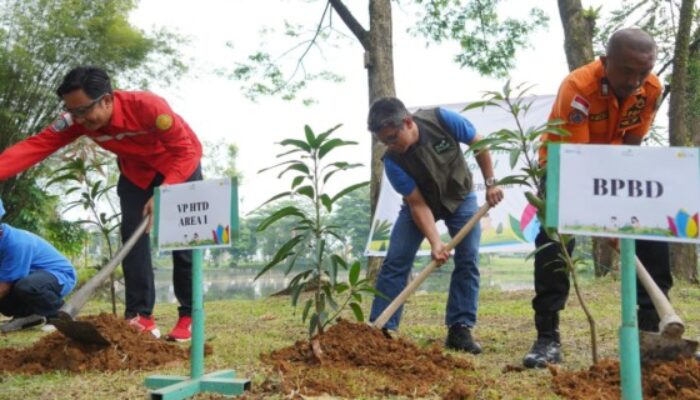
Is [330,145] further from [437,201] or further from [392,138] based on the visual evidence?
[437,201]

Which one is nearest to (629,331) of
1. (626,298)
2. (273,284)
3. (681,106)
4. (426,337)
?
(626,298)

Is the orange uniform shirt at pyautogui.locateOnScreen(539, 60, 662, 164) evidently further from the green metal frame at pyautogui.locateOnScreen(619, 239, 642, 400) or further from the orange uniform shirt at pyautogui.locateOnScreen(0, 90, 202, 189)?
the orange uniform shirt at pyautogui.locateOnScreen(0, 90, 202, 189)

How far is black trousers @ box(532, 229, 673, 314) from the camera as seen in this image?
260 centimetres

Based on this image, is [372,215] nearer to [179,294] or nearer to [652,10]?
[179,294]

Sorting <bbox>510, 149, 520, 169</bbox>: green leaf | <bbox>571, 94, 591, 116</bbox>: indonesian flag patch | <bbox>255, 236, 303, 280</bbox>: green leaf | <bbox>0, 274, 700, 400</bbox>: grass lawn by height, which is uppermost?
<bbox>571, 94, 591, 116</bbox>: indonesian flag patch

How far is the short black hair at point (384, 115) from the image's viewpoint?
277 centimetres

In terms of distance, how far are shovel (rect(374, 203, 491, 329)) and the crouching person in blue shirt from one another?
198cm

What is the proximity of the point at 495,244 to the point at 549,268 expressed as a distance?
378 centimetres

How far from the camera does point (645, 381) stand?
2002mm

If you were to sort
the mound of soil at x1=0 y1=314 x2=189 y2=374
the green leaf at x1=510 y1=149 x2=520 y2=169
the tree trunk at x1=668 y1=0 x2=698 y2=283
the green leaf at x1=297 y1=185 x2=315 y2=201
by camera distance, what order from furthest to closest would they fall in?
the tree trunk at x1=668 y1=0 x2=698 y2=283, the mound of soil at x1=0 y1=314 x2=189 y2=374, the green leaf at x1=297 y1=185 x2=315 y2=201, the green leaf at x1=510 y1=149 x2=520 y2=169

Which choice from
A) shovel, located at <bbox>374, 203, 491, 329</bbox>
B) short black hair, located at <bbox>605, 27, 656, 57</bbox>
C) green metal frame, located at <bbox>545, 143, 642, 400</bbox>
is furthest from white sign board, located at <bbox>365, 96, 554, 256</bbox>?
green metal frame, located at <bbox>545, 143, 642, 400</bbox>

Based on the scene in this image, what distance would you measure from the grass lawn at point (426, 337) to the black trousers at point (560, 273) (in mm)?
262

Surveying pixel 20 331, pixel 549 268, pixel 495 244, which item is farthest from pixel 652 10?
pixel 20 331

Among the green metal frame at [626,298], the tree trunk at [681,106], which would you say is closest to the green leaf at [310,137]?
the green metal frame at [626,298]
